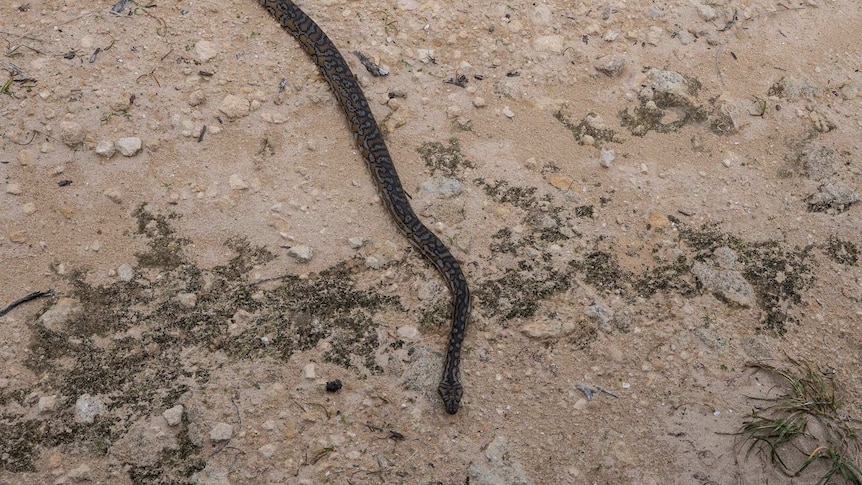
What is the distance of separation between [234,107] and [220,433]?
3675 mm

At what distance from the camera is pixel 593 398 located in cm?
577

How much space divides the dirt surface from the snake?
0.15m

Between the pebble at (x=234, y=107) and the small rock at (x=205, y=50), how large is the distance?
2.09 ft

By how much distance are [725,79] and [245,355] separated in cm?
675

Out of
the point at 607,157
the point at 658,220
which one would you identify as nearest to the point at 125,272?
the point at 607,157

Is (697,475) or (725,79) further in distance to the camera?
(725,79)

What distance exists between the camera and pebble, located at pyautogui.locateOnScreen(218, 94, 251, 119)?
7281 millimetres

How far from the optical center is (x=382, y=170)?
7.15m

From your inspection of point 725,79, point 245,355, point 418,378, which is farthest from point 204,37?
point 725,79

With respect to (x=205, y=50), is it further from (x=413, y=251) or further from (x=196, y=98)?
(x=413, y=251)

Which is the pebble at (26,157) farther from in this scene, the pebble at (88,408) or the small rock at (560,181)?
the small rock at (560,181)

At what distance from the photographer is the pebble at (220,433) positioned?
5180 mm

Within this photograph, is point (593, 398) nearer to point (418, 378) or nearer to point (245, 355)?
point (418, 378)

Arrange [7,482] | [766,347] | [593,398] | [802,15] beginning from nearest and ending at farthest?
[7,482]
[593,398]
[766,347]
[802,15]
